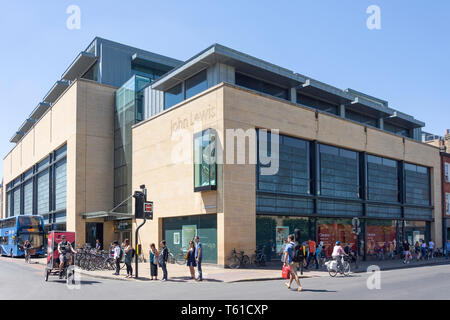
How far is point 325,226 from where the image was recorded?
30.6 m

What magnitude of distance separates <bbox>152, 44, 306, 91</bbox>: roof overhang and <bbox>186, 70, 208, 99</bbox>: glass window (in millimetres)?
Answer: 288

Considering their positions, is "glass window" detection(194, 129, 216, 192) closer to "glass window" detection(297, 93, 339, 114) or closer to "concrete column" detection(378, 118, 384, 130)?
"glass window" detection(297, 93, 339, 114)

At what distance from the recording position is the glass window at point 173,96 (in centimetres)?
→ 3101

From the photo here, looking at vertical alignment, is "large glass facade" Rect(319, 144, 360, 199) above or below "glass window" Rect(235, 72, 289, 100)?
below

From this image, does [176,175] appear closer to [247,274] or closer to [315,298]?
[247,274]

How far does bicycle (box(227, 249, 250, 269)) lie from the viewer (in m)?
24.0

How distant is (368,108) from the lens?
3628 cm

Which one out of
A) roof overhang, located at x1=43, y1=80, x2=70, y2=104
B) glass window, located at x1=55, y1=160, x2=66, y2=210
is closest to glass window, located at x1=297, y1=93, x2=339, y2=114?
glass window, located at x1=55, y1=160, x2=66, y2=210

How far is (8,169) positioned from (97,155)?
132 feet

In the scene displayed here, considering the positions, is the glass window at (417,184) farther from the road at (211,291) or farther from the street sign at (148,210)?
the street sign at (148,210)

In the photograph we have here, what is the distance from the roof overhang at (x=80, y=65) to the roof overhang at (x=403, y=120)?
90.9ft

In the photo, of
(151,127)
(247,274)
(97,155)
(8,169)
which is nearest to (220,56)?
(151,127)

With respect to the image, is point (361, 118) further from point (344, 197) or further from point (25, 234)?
point (25, 234)

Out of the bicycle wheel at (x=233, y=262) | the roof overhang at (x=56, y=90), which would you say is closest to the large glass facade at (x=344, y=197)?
the bicycle wheel at (x=233, y=262)
